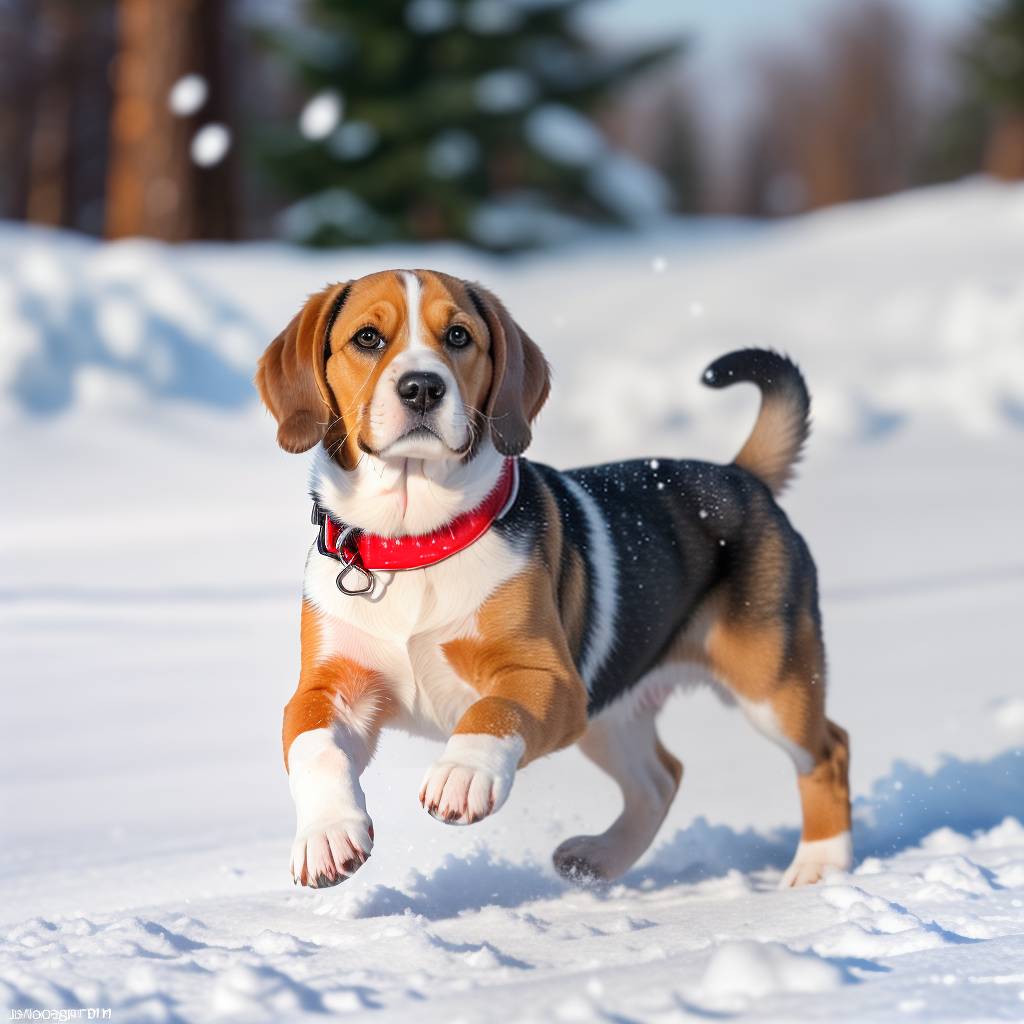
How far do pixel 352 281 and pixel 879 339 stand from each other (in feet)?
27.9

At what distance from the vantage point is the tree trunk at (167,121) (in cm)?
1235

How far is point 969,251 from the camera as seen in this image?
12.2 meters

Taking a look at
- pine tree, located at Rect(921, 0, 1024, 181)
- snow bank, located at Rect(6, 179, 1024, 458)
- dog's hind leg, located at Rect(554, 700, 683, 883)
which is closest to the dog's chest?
dog's hind leg, located at Rect(554, 700, 683, 883)

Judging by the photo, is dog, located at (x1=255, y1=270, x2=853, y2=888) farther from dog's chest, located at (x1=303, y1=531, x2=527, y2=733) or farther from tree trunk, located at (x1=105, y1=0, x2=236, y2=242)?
tree trunk, located at (x1=105, y1=0, x2=236, y2=242)

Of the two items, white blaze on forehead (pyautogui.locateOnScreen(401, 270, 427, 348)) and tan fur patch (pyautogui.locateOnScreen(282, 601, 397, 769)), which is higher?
white blaze on forehead (pyautogui.locateOnScreen(401, 270, 427, 348))

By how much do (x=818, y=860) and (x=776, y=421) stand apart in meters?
1.48

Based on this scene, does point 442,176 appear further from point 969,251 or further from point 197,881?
point 197,881

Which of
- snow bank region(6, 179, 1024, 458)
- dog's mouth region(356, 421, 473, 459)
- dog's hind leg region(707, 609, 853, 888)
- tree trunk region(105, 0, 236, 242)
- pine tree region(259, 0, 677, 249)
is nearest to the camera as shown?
dog's mouth region(356, 421, 473, 459)

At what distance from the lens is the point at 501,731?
287 cm

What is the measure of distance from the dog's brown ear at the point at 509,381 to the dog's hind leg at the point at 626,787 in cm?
99

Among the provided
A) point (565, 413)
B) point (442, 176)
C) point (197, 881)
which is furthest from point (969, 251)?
point (197, 881)

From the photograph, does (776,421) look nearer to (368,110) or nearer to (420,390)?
(420,390)

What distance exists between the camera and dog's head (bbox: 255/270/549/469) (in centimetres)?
304

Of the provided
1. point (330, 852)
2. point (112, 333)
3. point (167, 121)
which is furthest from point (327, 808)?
point (167, 121)
